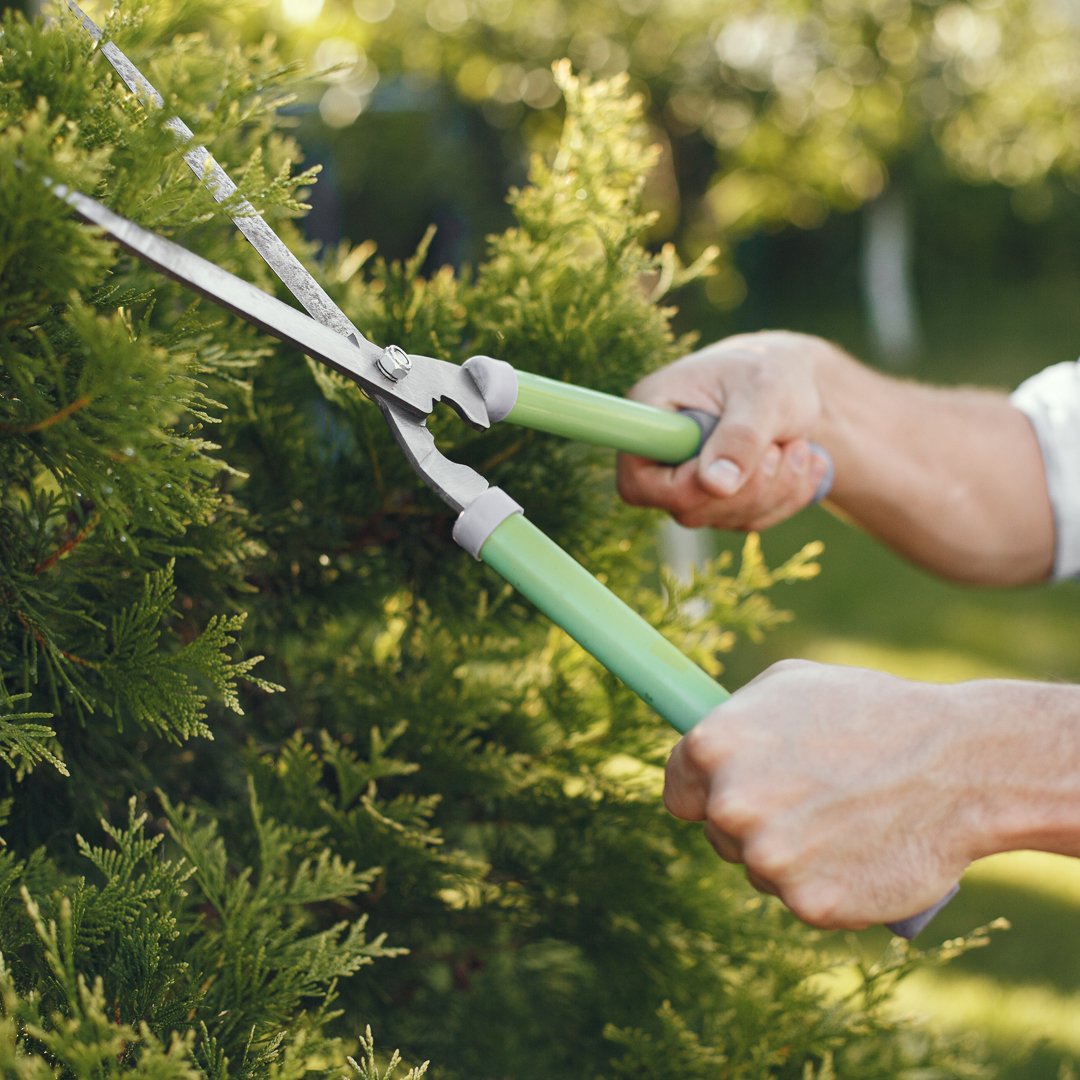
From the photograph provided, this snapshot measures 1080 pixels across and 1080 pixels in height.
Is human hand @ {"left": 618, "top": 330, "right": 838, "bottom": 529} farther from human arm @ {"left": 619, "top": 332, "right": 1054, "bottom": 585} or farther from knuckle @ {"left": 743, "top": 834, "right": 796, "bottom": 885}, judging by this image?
knuckle @ {"left": 743, "top": 834, "right": 796, "bottom": 885}

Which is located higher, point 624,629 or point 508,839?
point 624,629

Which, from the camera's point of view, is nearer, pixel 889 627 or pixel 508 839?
pixel 508 839

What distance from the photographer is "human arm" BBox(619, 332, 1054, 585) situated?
104cm

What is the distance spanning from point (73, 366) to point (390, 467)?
1.19ft

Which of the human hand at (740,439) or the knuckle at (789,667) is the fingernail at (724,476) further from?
the knuckle at (789,667)

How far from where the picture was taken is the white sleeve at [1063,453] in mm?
1480

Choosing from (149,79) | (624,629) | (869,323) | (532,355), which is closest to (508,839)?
(624,629)

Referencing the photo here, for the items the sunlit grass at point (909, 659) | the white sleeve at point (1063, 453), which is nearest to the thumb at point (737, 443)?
the white sleeve at point (1063, 453)

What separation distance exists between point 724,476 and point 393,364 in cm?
40

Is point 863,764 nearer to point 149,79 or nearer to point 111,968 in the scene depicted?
point 111,968

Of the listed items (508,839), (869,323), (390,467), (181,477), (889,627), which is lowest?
(869,323)

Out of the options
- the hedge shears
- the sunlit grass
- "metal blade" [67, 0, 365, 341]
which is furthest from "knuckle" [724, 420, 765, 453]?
the sunlit grass

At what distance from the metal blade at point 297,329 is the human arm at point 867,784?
14.6 inches

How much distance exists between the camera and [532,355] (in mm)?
959
